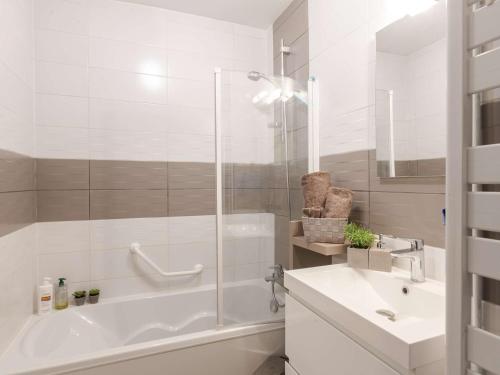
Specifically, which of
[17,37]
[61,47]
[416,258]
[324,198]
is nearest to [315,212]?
[324,198]

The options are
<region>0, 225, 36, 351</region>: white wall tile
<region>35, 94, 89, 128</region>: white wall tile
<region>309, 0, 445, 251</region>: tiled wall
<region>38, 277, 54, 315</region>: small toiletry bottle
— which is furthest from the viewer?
<region>35, 94, 89, 128</region>: white wall tile

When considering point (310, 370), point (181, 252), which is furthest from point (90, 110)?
point (310, 370)

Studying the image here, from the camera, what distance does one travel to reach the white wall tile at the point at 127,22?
197 centimetres

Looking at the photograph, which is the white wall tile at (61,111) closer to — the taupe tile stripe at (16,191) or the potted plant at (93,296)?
the taupe tile stripe at (16,191)

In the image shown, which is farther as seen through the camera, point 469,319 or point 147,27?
point 147,27

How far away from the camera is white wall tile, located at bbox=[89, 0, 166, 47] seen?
197 cm

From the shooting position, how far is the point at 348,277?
1.21m

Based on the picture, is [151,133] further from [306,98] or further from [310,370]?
[310,370]

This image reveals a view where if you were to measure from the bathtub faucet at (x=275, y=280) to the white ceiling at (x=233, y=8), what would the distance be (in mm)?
1840

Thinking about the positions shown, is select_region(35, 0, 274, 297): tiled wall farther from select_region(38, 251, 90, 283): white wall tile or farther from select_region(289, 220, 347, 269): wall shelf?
select_region(289, 220, 347, 269): wall shelf

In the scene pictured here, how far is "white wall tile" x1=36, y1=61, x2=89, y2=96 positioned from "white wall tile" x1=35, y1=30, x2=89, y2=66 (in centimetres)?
4

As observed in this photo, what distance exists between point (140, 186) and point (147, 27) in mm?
1168

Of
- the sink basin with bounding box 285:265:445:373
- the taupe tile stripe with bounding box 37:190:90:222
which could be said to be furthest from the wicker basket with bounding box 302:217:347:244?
the taupe tile stripe with bounding box 37:190:90:222

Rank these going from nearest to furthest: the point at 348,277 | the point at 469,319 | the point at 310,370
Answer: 1. the point at 469,319
2. the point at 310,370
3. the point at 348,277
